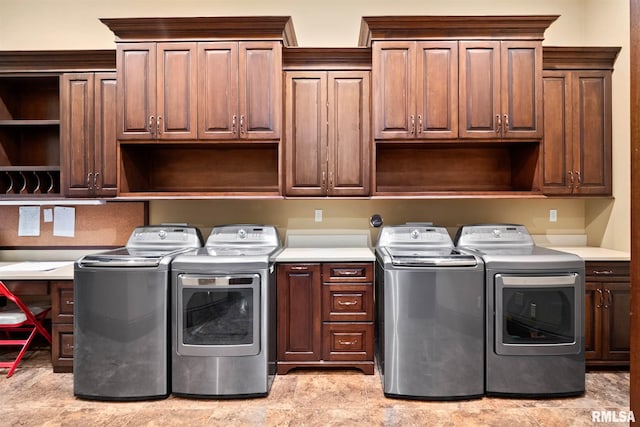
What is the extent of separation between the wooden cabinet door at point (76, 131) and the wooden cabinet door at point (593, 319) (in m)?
4.02

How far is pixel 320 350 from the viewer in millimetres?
2984

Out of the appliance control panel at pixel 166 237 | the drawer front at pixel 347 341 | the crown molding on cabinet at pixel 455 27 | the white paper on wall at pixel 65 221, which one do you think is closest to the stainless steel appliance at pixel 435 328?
the drawer front at pixel 347 341

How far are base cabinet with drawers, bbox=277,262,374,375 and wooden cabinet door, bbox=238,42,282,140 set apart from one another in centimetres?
115

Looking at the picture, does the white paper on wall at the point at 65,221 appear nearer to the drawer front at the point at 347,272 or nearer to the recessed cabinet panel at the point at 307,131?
the recessed cabinet panel at the point at 307,131

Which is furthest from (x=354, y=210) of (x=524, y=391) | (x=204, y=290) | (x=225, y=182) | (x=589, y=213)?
(x=589, y=213)

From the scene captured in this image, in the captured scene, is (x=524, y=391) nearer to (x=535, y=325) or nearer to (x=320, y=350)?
(x=535, y=325)

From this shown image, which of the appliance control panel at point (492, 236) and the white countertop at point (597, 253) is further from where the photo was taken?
the appliance control panel at point (492, 236)

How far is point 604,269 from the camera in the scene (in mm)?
2979

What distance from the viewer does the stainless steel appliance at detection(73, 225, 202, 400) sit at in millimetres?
2611

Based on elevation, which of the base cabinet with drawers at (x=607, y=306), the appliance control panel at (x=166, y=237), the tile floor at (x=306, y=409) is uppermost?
the appliance control panel at (x=166, y=237)

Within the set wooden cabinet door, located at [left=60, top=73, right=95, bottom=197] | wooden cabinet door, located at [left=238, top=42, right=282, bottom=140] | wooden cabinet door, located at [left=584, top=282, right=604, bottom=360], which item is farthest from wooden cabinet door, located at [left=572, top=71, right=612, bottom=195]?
wooden cabinet door, located at [left=60, top=73, right=95, bottom=197]

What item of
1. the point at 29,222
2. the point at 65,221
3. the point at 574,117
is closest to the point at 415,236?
the point at 574,117

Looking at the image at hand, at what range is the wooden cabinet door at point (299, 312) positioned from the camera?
116 inches

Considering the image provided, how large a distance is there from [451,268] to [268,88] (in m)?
1.92
